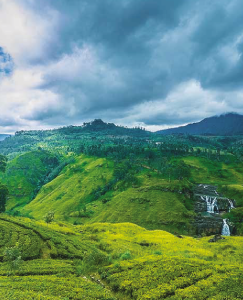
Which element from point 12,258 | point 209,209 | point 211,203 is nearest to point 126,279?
point 12,258

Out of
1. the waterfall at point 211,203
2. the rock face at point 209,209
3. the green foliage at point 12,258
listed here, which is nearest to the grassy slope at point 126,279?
the green foliage at point 12,258

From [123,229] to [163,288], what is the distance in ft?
238

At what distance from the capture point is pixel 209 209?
6432 inches

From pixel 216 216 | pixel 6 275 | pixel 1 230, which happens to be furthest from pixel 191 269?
pixel 216 216

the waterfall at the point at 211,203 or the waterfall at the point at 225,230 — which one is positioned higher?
the waterfall at the point at 211,203

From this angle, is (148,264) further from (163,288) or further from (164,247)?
(164,247)

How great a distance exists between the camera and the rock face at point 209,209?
136 metres

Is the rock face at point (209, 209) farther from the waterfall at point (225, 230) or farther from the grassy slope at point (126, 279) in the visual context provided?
the grassy slope at point (126, 279)

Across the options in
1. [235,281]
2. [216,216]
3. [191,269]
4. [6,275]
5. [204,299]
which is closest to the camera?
[204,299]

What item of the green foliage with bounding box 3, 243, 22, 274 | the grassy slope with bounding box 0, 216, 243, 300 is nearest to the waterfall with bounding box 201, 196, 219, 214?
the grassy slope with bounding box 0, 216, 243, 300

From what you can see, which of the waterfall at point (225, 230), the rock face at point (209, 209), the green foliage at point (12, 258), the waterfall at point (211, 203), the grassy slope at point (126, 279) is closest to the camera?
the grassy slope at point (126, 279)

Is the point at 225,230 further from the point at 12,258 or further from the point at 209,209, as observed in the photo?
the point at 12,258

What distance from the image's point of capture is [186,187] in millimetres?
184125

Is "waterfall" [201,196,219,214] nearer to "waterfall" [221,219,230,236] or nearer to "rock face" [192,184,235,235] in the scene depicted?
"rock face" [192,184,235,235]
